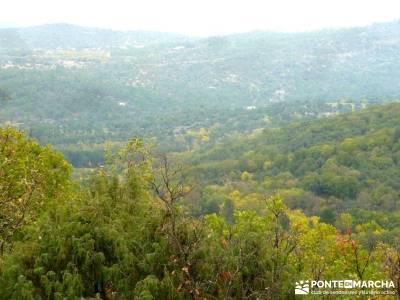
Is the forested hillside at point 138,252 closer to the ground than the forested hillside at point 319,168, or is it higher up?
higher up

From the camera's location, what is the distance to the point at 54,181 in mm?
28812

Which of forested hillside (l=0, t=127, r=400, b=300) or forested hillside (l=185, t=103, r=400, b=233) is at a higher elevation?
forested hillside (l=0, t=127, r=400, b=300)

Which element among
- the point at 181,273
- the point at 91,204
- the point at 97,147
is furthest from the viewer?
the point at 97,147

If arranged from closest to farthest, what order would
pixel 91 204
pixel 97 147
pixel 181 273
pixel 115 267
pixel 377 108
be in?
pixel 181 273 < pixel 115 267 < pixel 91 204 < pixel 377 108 < pixel 97 147

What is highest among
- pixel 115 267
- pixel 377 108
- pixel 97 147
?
pixel 115 267

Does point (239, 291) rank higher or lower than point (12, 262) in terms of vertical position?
lower

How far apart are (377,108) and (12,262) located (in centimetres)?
14392

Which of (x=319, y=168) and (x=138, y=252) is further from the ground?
(x=138, y=252)

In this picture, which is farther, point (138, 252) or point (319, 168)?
point (319, 168)

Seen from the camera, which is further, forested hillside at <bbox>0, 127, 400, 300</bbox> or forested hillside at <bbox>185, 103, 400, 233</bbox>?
forested hillside at <bbox>185, 103, 400, 233</bbox>

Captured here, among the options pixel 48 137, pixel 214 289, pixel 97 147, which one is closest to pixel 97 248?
pixel 214 289

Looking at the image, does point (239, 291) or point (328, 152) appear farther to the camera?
point (328, 152)

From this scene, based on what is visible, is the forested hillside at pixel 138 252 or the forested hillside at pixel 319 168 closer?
the forested hillside at pixel 138 252

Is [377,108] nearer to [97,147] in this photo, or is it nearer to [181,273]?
[97,147]
